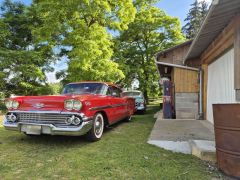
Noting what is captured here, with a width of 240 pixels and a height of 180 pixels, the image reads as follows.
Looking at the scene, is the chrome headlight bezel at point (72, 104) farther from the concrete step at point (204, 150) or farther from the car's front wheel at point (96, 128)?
the concrete step at point (204, 150)

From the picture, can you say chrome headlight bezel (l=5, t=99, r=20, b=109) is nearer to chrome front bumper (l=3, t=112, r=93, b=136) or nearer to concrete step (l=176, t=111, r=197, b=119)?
chrome front bumper (l=3, t=112, r=93, b=136)

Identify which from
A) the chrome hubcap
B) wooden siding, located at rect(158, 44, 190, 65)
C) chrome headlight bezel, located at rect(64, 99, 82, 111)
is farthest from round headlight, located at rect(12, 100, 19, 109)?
wooden siding, located at rect(158, 44, 190, 65)

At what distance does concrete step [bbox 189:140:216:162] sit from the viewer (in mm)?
3757

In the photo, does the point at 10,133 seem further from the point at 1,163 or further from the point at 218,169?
the point at 218,169

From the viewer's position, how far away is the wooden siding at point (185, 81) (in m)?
9.07

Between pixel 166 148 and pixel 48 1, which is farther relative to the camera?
pixel 48 1

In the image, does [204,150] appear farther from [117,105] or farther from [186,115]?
[186,115]

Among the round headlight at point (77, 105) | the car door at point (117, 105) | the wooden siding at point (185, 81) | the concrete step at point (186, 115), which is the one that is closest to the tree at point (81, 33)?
the wooden siding at point (185, 81)

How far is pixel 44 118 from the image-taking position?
15.4 feet

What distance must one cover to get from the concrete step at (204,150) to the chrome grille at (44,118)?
8.40 ft

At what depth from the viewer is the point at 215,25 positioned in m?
4.71

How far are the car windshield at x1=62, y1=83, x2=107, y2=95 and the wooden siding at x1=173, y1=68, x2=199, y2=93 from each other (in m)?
3.98

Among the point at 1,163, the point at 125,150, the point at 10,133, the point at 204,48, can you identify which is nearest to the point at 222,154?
the point at 125,150

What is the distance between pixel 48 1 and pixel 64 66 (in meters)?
3.91
